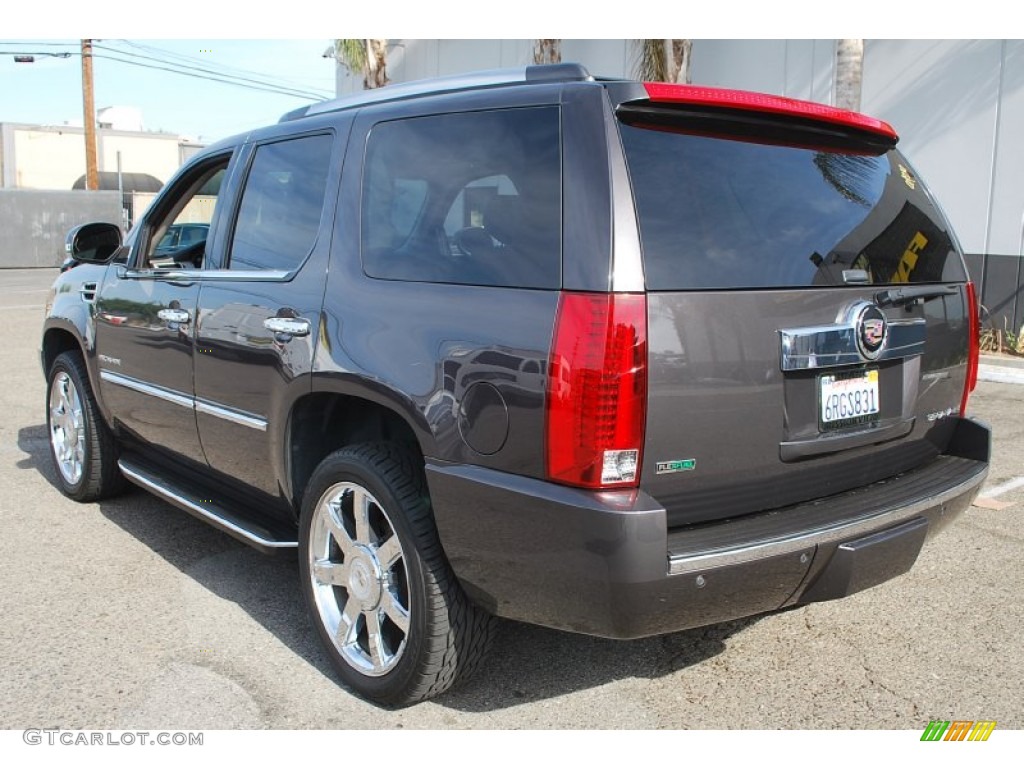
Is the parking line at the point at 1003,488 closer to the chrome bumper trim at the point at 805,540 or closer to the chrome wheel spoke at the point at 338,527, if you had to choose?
the chrome bumper trim at the point at 805,540

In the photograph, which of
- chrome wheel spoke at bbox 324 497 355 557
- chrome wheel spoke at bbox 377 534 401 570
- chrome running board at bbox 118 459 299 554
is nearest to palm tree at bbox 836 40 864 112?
chrome running board at bbox 118 459 299 554

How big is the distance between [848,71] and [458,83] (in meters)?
8.24

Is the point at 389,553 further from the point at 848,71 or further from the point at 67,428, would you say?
the point at 848,71

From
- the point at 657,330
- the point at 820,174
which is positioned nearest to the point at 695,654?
the point at 657,330

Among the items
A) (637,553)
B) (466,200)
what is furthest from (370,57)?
(637,553)

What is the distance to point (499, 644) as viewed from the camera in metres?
3.71

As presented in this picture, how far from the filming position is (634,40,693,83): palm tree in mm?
12391

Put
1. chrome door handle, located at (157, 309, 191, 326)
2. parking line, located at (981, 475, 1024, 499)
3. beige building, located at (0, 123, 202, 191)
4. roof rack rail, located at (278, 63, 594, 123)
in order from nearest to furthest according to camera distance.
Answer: roof rack rail, located at (278, 63, 594, 123) → chrome door handle, located at (157, 309, 191, 326) → parking line, located at (981, 475, 1024, 499) → beige building, located at (0, 123, 202, 191)

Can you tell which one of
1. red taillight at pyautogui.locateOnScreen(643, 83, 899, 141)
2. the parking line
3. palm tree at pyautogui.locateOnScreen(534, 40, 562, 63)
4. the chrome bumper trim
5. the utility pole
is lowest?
the parking line

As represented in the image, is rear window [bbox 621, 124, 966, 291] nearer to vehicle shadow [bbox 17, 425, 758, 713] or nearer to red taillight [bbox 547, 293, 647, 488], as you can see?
red taillight [bbox 547, 293, 647, 488]

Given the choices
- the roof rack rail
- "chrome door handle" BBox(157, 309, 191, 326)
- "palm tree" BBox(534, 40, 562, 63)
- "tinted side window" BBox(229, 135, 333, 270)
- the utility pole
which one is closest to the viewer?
the roof rack rail

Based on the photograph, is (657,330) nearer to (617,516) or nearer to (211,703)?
(617,516)

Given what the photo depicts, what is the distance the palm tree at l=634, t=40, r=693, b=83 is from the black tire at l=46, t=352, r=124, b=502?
8.71 m

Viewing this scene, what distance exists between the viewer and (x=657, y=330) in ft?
8.66
